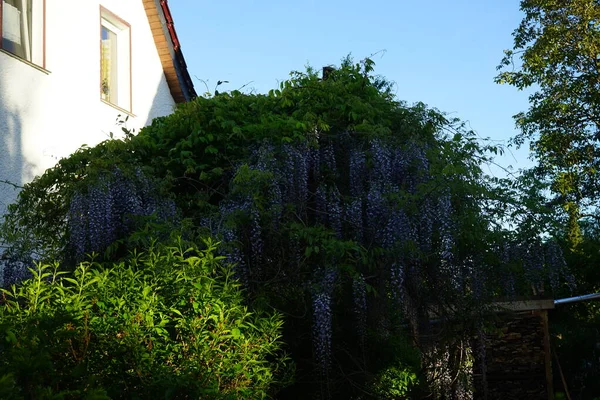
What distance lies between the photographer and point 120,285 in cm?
488

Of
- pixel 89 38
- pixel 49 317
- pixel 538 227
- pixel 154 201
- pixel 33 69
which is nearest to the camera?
pixel 49 317

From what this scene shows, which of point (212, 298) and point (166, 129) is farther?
point (166, 129)

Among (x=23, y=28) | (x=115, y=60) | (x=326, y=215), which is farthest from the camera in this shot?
(x=115, y=60)

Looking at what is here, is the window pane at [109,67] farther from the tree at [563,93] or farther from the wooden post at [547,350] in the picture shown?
the tree at [563,93]

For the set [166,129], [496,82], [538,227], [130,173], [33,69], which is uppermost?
[496,82]

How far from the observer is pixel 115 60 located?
1308 centimetres

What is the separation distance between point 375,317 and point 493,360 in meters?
5.90

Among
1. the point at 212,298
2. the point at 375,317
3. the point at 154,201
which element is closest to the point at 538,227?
the point at 375,317

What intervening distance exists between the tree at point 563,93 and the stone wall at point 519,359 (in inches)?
372

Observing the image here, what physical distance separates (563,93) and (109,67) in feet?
43.5

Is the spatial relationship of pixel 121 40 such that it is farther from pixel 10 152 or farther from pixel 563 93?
pixel 563 93

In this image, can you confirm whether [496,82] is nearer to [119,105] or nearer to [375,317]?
[119,105]

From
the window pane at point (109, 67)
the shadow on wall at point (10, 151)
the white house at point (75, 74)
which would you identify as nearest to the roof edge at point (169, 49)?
the white house at point (75, 74)

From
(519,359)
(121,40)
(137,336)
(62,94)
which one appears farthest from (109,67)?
(137,336)
